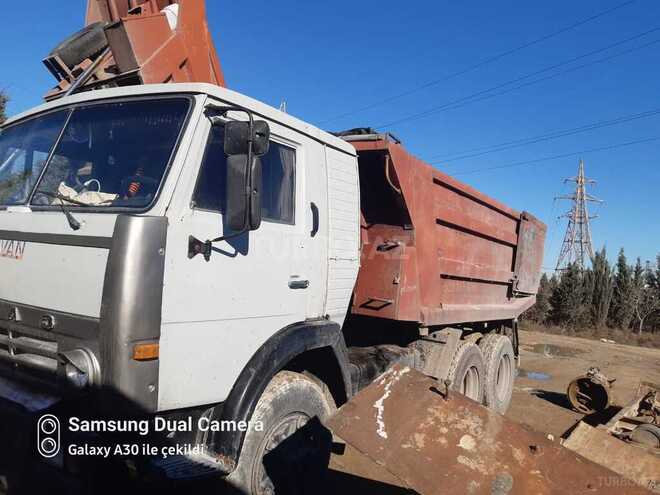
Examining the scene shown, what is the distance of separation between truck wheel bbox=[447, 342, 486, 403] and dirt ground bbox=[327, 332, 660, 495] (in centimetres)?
76

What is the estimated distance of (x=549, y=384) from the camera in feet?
30.8

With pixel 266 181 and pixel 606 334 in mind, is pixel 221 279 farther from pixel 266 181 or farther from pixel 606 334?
pixel 606 334

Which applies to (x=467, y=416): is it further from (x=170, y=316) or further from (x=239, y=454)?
(x=170, y=316)

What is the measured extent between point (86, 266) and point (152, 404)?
68 centimetres

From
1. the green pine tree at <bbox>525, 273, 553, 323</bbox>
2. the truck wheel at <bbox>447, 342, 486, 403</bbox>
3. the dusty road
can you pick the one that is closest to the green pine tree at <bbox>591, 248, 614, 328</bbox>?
the green pine tree at <bbox>525, 273, 553, 323</bbox>

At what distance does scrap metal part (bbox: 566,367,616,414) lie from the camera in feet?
23.7

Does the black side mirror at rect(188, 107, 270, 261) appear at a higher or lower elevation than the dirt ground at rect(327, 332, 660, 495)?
higher

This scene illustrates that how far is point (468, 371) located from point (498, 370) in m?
1.29

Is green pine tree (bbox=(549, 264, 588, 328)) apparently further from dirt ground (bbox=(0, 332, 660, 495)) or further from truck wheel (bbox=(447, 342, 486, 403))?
truck wheel (bbox=(447, 342, 486, 403))

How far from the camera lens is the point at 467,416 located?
2.97m

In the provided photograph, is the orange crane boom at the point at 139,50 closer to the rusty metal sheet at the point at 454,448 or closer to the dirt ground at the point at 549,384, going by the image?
the rusty metal sheet at the point at 454,448

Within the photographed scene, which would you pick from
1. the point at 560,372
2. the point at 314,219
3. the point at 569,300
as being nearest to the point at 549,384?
the point at 560,372

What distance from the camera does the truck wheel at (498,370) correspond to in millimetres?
6395

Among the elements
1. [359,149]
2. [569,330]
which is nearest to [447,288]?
[359,149]
